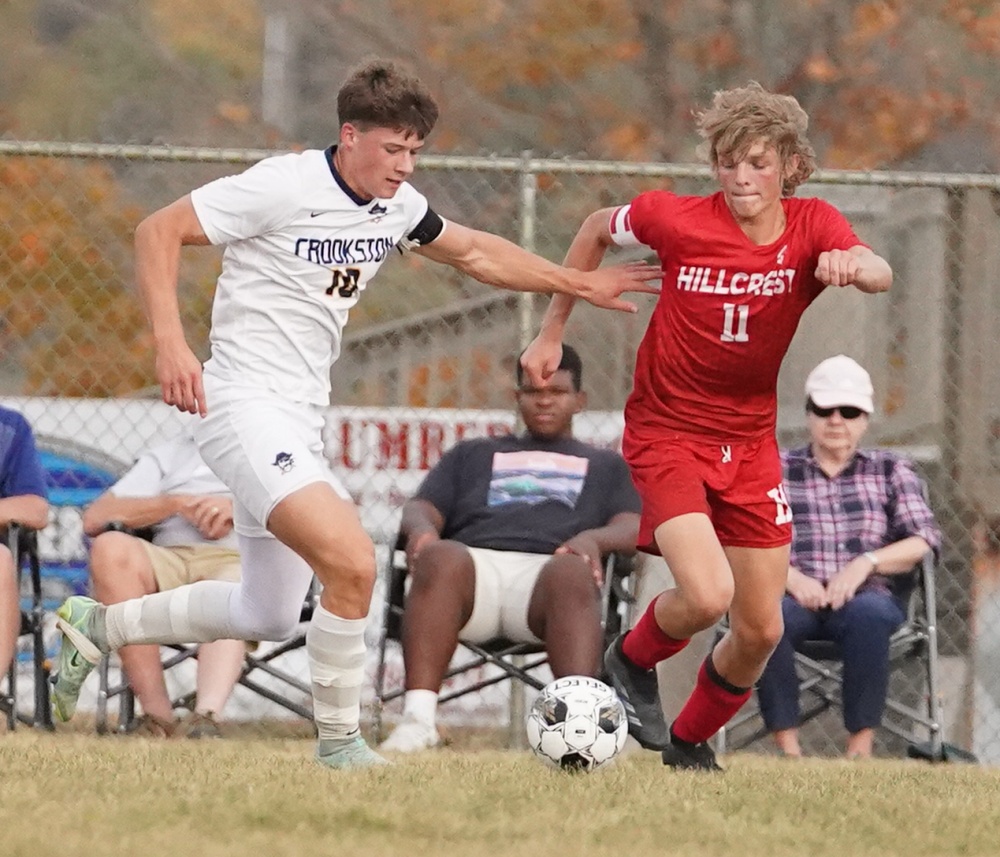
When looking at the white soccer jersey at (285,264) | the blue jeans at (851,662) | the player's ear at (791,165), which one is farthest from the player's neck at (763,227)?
the blue jeans at (851,662)

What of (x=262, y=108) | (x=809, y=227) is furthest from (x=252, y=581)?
(x=262, y=108)

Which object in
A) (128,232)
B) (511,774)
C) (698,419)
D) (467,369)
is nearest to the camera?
(511,774)

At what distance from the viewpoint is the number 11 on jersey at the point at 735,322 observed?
6.22 m

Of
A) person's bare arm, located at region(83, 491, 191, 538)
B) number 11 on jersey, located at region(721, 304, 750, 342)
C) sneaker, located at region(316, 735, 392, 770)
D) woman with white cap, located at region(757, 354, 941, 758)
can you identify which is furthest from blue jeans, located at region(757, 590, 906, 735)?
person's bare arm, located at region(83, 491, 191, 538)

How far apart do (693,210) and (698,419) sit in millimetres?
655

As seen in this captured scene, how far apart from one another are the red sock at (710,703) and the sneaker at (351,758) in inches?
43.7

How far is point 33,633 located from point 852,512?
3303 millimetres

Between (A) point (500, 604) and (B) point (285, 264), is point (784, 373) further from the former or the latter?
(B) point (285, 264)

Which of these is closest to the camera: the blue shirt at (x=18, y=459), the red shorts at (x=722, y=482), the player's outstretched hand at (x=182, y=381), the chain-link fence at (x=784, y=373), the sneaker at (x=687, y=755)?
the player's outstretched hand at (x=182, y=381)

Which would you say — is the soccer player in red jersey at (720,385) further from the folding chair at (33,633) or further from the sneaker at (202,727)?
the folding chair at (33,633)

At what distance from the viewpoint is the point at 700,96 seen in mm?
15070

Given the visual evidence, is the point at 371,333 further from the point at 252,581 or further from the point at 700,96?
the point at 700,96

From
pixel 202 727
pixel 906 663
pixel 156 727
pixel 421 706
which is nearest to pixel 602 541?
pixel 421 706

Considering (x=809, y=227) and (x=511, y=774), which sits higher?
(x=809, y=227)
